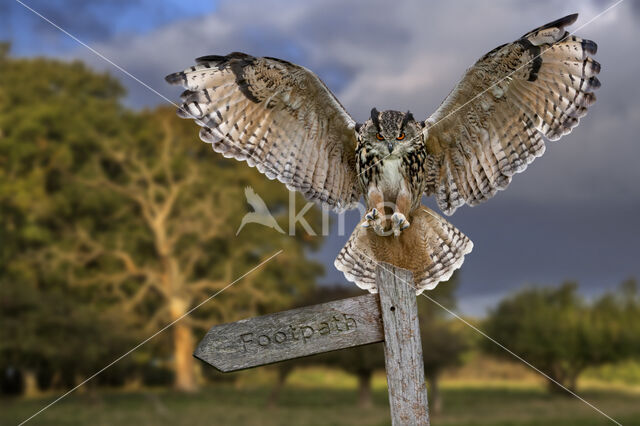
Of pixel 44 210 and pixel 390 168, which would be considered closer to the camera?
pixel 390 168

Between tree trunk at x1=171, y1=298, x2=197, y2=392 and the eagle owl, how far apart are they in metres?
19.9

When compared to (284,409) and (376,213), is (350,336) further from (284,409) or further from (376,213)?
(284,409)

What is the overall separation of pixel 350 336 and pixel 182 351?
2215cm

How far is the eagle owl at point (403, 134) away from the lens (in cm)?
366

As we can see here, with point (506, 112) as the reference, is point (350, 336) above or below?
below

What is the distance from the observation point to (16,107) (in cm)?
2538

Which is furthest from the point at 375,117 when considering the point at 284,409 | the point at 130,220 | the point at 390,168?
the point at 130,220

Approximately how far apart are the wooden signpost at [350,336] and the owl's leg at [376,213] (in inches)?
14.1

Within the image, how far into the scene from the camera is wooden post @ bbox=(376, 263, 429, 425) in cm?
312

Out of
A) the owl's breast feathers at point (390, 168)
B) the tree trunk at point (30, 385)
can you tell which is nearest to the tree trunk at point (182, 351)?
the tree trunk at point (30, 385)

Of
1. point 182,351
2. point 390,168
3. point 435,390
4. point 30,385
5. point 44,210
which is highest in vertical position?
point 44,210

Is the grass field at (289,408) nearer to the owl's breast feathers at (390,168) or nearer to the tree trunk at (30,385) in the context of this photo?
the tree trunk at (30,385)

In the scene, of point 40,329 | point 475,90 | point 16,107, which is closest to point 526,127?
point 475,90

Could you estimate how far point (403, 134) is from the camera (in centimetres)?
362
